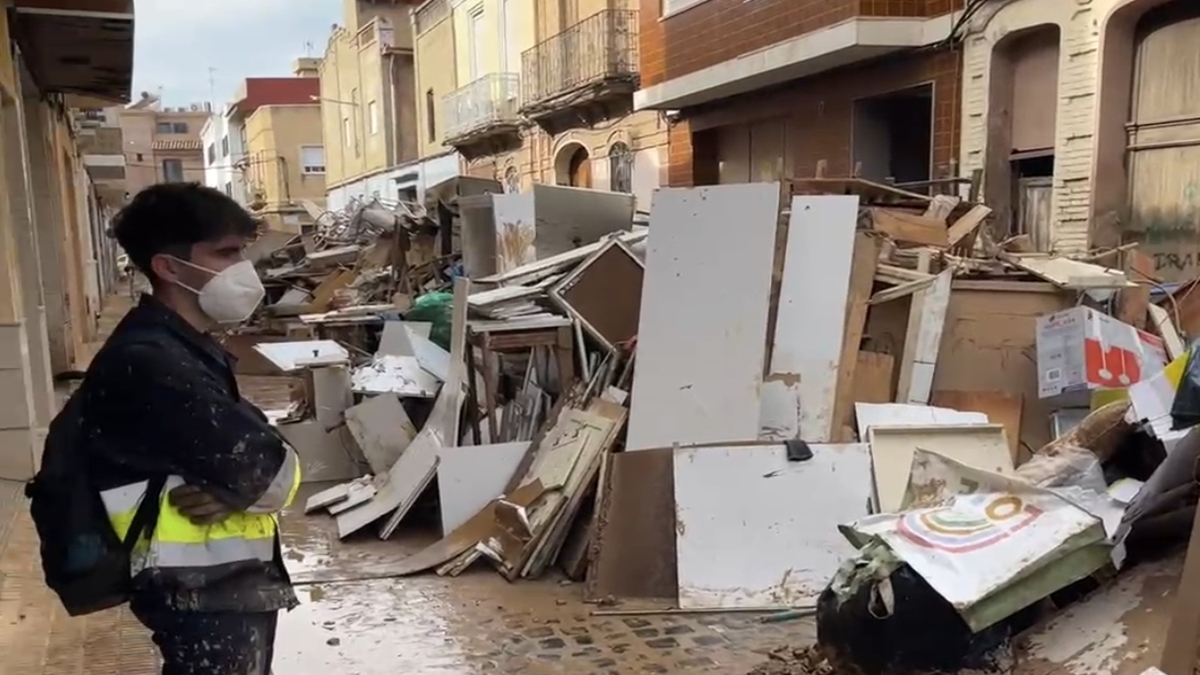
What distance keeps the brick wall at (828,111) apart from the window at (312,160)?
107 ft

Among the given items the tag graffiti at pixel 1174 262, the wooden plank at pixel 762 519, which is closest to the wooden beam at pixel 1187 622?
the wooden plank at pixel 762 519

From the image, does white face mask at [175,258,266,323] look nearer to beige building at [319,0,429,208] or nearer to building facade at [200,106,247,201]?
beige building at [319,0,429,208]

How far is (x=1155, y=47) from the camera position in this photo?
7574 mm

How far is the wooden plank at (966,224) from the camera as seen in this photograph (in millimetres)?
6199

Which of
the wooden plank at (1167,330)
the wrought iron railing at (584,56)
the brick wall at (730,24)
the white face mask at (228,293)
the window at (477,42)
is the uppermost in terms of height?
the window at (477,42)

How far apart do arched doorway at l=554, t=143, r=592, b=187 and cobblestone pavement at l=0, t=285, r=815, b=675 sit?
14.0 meters

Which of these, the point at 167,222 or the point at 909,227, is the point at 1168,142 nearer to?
the point at 909,227

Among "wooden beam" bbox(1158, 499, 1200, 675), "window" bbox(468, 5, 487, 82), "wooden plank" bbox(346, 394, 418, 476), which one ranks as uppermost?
"window" bbox(468, 5, 487, 82)

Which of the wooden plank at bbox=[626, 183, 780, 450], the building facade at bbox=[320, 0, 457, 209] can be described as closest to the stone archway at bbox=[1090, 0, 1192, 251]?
the wooden plank at bbox=[626, 183, 780, 450]

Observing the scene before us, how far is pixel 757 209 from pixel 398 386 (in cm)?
307

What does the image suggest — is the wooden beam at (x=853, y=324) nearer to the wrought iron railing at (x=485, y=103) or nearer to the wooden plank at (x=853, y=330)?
the wooden plank at (x=853, y=330)

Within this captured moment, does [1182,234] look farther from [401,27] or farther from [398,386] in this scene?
[401,27]

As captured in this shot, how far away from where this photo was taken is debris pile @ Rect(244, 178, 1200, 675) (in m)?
3.28

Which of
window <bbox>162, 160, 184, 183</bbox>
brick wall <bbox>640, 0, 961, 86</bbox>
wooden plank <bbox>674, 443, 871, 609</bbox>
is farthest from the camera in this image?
window <bbox>162, 160, 184, 183</bbox>
